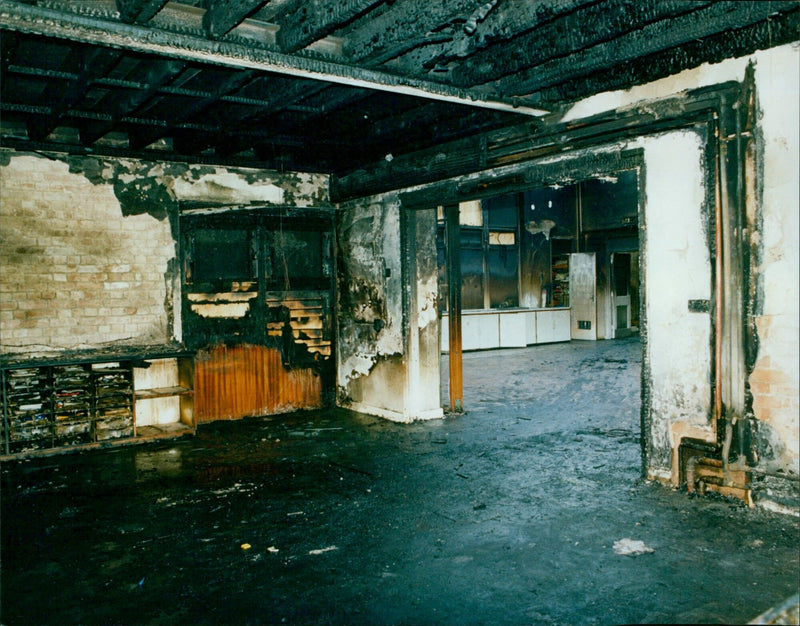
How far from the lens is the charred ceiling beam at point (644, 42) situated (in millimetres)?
3162

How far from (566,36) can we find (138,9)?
2.29 m

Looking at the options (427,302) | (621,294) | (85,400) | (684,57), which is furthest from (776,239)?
(621,294)

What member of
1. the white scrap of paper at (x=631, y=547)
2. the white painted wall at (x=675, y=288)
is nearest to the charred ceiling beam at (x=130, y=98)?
the white painted wall at (x=675, y=288)

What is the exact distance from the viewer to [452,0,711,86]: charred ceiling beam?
3.07m

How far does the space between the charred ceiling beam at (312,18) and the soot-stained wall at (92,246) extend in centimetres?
339

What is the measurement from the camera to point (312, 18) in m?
3.09

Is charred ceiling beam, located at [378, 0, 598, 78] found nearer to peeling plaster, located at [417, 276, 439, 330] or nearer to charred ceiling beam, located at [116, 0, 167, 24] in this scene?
charred ceiling beam, located at [116, 0, 167, 24]

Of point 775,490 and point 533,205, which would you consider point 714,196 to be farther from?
point 533,205

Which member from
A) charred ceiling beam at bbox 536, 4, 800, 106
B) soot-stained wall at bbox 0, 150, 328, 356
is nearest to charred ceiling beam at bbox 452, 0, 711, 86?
charred ceiling beam at bbox 536, 4, 800, 106

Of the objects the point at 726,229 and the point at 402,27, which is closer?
the point at 402,27

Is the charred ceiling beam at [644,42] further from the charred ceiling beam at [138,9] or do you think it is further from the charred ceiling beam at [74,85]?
the charred ceiling beam at [74,85]

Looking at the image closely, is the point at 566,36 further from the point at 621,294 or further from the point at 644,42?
the point at 621,294

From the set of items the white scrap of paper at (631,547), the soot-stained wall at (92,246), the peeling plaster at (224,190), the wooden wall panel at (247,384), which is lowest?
the white scrap of paper at (631,547)

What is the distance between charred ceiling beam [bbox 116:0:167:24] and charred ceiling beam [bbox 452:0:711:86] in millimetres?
1936
